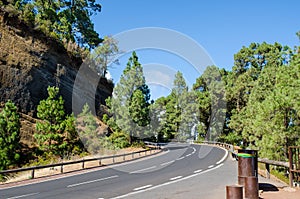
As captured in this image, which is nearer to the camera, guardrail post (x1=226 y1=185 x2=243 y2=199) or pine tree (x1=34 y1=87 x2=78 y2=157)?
guardrail post (x1=226 y1=185 x2=243 y2=199)

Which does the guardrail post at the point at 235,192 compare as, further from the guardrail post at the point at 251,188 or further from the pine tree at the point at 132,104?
the pine tree at the point at 132,104

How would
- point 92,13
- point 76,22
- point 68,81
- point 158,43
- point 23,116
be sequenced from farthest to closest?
point 92,13 → point 76,22 → point 68,81 → point 23,116 → point 158,43

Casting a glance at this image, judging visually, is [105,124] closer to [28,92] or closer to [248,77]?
[28,92]

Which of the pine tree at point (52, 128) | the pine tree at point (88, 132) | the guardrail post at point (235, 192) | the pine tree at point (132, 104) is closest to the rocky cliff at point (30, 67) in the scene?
the pine tree at point (88, 132)

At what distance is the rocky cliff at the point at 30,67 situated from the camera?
32156 millimetres

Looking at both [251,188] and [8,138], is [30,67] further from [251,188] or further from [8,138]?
[251,188]

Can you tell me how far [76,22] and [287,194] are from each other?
167 ft

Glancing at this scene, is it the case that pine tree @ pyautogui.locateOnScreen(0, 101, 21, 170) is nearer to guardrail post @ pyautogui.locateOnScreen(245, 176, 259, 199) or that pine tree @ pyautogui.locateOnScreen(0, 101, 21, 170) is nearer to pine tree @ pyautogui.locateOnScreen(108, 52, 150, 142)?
pine tree @ pyautogui.locateOnScreen(108, 52, 150, 142)

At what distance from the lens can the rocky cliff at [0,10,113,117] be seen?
1266 inches

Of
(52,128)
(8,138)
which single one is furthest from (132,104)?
(8,138)

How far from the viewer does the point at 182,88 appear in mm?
71500

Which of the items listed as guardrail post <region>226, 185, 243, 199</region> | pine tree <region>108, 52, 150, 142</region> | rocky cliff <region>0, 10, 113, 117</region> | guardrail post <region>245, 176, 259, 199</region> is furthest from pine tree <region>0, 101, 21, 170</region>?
guardrail post <region>226, 185, 243, 199</region>

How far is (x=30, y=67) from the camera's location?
1358 inches

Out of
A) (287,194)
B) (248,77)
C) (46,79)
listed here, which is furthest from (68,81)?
(287,194)
